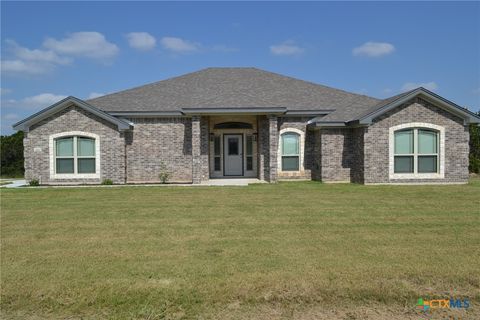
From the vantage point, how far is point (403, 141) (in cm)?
1667

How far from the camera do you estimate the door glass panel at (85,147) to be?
17.3 m

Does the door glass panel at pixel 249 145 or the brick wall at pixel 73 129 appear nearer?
the brick wall at pixel 73 129

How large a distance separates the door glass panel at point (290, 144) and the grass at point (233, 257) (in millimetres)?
7398

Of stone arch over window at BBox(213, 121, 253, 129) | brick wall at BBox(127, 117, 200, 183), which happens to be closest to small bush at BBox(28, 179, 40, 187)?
brick wall at BBox(127, 117, 200, 183)

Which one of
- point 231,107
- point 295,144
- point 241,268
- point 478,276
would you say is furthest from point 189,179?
point 478,276

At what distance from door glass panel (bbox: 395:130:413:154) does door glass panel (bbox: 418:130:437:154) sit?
0.41 metres

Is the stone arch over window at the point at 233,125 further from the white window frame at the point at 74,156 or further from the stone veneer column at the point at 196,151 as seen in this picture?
the white window frame at the point at 74,156

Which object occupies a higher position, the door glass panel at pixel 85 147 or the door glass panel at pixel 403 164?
the door glass panel at pixel 85 147

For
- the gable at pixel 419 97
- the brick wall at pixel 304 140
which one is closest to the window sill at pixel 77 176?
the brick wall at pixel 304 140

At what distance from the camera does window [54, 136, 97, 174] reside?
17328 millimetres

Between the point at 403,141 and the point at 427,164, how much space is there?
1560 millimetres

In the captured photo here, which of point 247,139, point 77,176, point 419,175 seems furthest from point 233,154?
point 419,175

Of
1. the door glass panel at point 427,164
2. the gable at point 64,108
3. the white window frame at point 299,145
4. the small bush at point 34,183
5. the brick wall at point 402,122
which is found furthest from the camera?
the white window frame at point 299,145

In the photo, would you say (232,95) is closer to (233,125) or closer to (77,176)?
(233,125)
